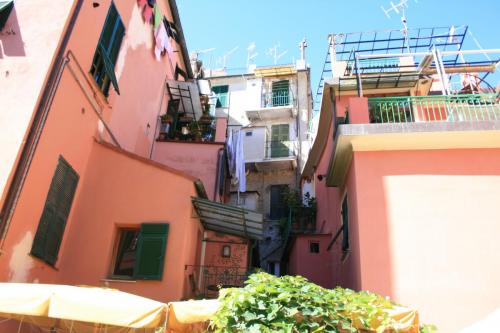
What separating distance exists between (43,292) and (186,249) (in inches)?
140

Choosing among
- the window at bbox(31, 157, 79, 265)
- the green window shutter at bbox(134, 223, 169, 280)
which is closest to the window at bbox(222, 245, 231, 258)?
the green window shutter at bbox(134, 223, 169, 280)

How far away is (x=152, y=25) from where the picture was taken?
13156 millimetres

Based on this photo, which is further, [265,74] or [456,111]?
[265,74]

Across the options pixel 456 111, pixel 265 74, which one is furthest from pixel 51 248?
pixel 265 74

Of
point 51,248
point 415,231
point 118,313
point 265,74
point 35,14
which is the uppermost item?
point 265,74

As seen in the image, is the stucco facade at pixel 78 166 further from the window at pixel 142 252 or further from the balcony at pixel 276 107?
the balcony at pixel 276 107

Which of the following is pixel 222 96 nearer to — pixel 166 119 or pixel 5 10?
pixel 166 119

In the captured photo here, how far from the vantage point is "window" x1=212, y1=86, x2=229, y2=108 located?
23.5m

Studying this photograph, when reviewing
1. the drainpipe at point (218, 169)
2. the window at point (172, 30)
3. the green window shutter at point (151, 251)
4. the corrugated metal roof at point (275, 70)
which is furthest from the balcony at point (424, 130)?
the corrugated metal roof at point (275, 70)

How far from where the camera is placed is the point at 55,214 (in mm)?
7902

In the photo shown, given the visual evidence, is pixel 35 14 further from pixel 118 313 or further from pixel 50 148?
pixel 118 313

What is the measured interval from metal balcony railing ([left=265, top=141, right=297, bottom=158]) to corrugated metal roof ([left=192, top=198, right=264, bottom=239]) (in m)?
10.3

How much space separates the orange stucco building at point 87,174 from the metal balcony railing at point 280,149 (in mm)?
9554

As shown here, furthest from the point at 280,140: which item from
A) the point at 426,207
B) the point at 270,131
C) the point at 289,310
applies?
the point at 289,310
